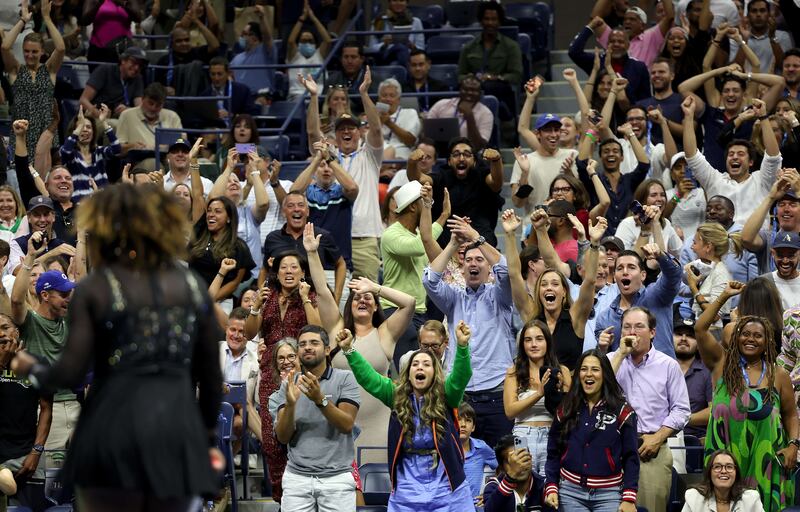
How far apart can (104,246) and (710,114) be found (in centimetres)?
975

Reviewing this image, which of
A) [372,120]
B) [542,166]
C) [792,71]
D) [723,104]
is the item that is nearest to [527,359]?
[542,166]

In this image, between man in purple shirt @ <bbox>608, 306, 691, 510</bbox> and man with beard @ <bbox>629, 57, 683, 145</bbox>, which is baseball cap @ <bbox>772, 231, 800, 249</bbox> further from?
man with beard @ <bbox>629, 57, 683, 145</bbox>

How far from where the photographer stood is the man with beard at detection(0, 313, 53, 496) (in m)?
8.81

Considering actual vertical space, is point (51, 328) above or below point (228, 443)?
above

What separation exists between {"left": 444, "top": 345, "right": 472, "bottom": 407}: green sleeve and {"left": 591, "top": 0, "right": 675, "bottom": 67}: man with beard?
7199mm

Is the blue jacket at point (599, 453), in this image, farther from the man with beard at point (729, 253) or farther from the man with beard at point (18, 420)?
the man with beard at point (18, 420)

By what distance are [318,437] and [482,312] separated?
1747 mm

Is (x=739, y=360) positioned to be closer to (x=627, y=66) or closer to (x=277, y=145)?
(x=627, y=66)

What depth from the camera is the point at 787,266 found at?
383 inches

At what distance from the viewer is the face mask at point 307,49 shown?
15.9 m

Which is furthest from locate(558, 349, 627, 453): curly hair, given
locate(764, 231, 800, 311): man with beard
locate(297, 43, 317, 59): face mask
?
locate(297, 43, 317, 59): face mask

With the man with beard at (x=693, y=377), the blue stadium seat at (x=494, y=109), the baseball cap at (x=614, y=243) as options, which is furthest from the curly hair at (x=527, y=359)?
the blue stadium seat at (x=494, y=109)

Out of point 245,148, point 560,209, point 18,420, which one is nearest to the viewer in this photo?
point 18,420

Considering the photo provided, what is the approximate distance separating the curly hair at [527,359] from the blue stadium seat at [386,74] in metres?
6.71
